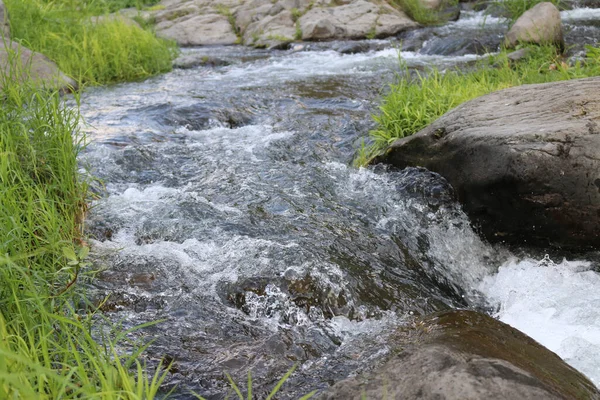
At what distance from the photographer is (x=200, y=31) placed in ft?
50.1

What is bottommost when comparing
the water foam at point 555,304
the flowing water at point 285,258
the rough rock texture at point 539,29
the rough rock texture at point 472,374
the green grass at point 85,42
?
the water foam at point 555,304

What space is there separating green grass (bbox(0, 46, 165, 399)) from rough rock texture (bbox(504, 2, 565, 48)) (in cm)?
676

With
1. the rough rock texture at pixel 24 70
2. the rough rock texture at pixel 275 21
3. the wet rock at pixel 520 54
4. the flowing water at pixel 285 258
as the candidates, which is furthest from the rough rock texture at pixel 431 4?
the rough rock texture at pixel 24 70

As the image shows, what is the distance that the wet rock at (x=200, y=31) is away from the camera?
14859 millimetres

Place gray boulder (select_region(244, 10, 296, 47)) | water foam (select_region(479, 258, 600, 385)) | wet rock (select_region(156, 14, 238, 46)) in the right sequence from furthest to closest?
wet rock (select_region(156, 14, 238, 46)) → gray boulder (select_region(244, 10, 296, 47)) → water foam (select_region(479, 258, 600, 385))

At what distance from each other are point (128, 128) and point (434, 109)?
133 inches

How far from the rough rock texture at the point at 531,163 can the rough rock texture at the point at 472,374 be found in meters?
1.52

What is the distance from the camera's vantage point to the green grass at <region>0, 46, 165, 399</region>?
221 centimetres

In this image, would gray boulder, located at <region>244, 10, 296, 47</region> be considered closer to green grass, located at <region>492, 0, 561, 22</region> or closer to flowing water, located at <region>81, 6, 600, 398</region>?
green grass, located at <region>492, 0, 561, 22</region>

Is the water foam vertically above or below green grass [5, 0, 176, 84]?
below

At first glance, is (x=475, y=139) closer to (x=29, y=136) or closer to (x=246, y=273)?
(x=246, y=273)

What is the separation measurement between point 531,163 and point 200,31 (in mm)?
12840

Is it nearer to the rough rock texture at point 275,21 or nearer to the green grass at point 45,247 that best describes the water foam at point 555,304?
the green grass at point 45,247

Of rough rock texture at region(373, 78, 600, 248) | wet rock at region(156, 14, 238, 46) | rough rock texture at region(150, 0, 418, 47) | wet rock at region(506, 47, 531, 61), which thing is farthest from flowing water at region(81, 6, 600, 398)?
wet rock at region(156, 14, 238, 46)
